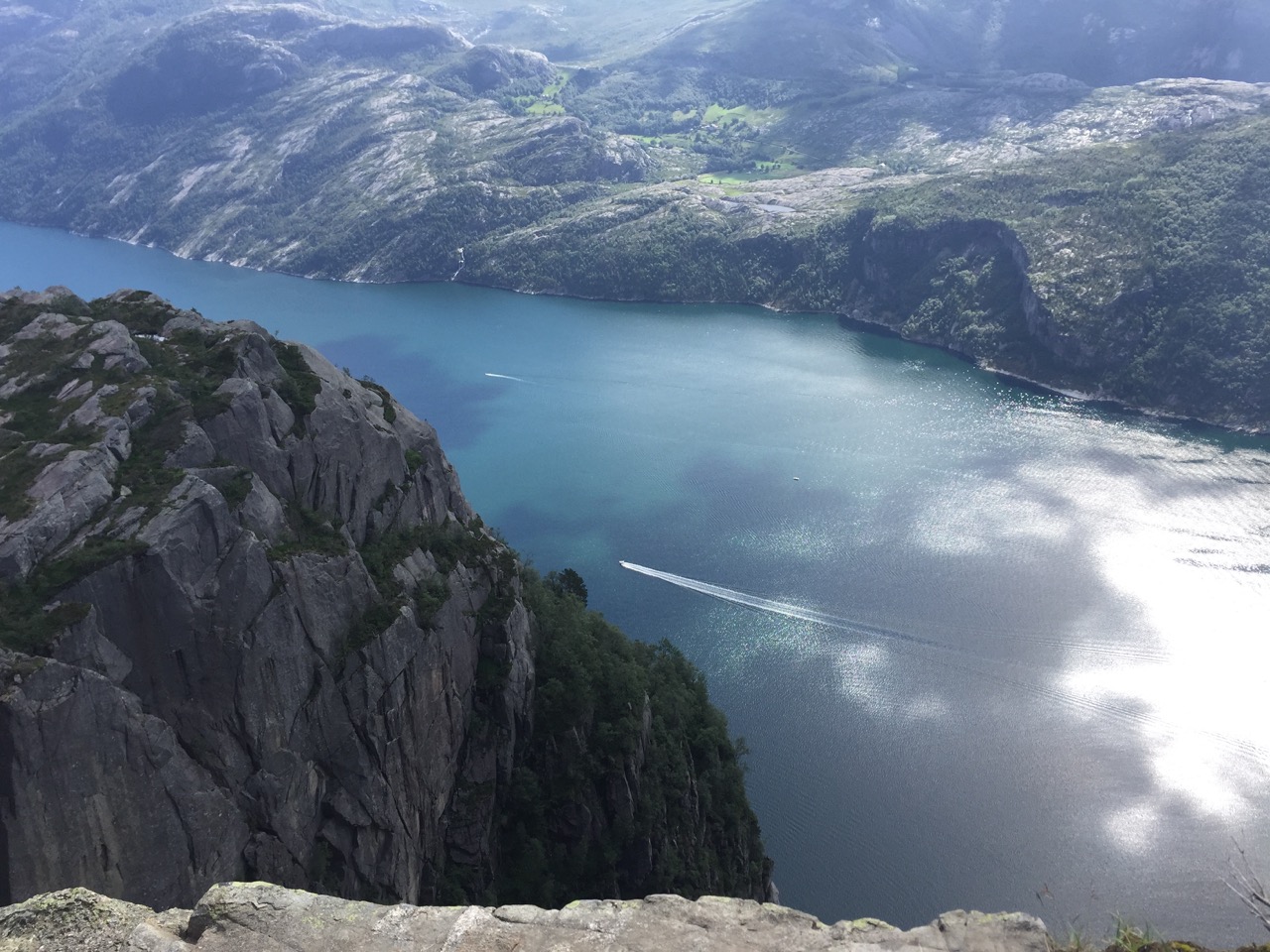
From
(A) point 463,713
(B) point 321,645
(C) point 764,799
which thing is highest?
(B) point 321,645

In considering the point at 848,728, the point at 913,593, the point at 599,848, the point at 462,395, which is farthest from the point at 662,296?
the point at 599,848

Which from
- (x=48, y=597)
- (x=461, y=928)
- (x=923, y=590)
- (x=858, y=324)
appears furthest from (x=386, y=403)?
(x=858, y=324)

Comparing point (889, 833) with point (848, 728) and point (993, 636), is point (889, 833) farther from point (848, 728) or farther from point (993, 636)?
point (993, 636)

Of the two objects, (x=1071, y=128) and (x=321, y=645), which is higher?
(x=1071, y=128)

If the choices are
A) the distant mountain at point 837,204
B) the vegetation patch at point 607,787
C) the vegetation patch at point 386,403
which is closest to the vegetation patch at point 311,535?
the vegetation patch at point 386,403

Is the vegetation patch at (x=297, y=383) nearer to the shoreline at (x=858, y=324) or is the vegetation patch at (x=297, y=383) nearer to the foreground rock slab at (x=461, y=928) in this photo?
the foreground rock slab at (x=461, y=928)

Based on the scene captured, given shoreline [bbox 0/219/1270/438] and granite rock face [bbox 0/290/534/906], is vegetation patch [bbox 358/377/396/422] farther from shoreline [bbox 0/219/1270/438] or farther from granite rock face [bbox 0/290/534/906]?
shoreline [bbox 0/219/1270/438]
